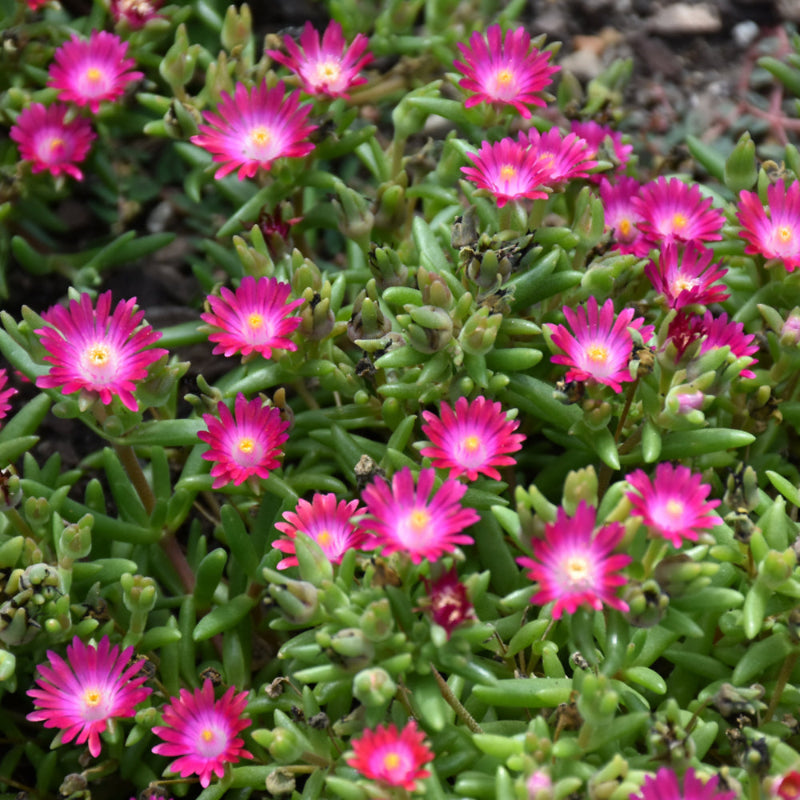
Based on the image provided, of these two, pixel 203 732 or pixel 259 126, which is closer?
pixel 203 732

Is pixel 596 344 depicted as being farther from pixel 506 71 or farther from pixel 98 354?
pixel 98 354

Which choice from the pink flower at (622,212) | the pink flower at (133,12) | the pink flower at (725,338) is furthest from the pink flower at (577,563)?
the pink flower at (133,12)

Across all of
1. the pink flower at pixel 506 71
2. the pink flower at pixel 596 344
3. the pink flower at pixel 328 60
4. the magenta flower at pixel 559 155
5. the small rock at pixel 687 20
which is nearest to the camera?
the pink flower at pixel 596 344

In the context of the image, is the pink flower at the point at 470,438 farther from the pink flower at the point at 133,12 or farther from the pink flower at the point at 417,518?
the pink flower at the point at 133,12

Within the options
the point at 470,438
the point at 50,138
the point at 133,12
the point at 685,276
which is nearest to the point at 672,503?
the point at 470,438

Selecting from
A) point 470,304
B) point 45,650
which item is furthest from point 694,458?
point 45,650

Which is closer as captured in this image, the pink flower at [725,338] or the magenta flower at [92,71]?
the pink flower at [725,338]

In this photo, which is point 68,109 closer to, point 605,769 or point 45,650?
point 45,650
